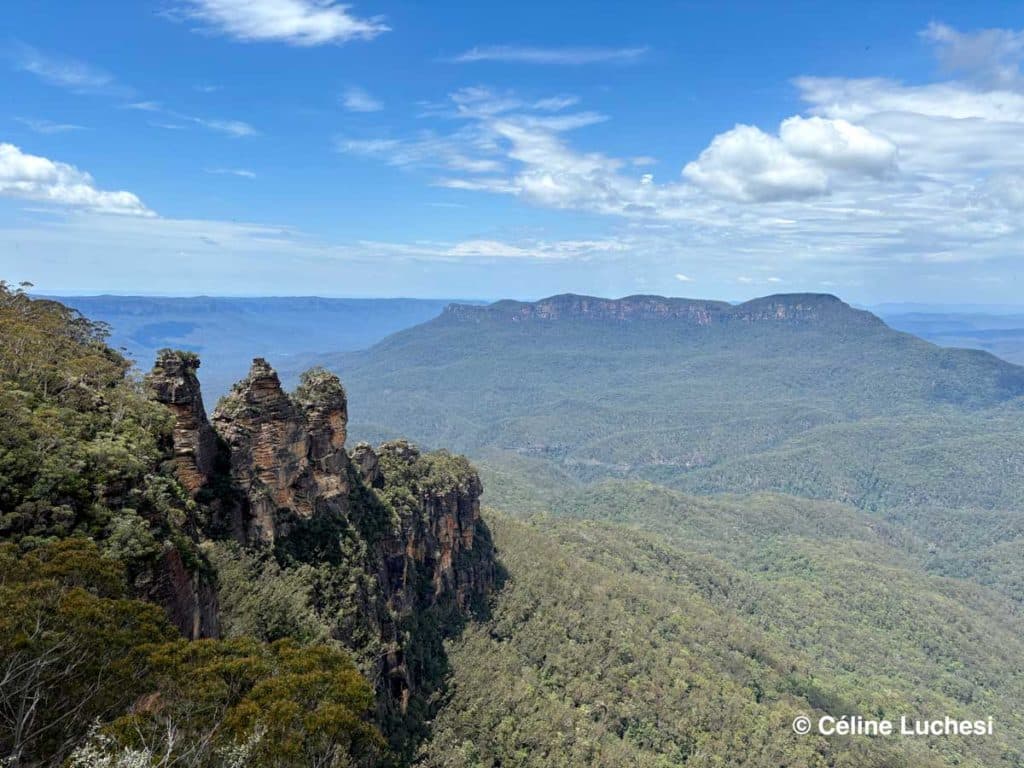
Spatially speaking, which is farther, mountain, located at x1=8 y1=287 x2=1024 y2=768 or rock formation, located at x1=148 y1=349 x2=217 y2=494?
rock formation, located at x1=148 y1=349 x2=217 y2=494

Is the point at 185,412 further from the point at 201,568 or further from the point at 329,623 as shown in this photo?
the point at 329,623

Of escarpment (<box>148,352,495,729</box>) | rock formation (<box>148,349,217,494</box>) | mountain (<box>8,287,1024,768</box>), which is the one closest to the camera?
mountain (<box>8,287,1024,768</box>)

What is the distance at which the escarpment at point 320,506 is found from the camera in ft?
95.0

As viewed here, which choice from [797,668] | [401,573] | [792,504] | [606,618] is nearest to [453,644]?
[401,573]

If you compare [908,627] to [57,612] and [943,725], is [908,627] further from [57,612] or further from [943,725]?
[57,612]

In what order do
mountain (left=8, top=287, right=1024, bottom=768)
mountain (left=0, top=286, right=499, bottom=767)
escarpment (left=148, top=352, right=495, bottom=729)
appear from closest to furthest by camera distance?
mountain (left=0, top=286, right=499, bottom=767) → mountain (left=8, top=287, right=1024, bottom=768) → escarpment (left=148, top=352, right=495, bottom=729)

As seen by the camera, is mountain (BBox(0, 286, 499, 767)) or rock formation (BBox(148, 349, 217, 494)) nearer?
mountain (BBox(0, 286, 499, 767))

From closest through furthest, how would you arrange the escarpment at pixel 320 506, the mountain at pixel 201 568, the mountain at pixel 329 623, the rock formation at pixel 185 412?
the mountain at pixel 201 568 < the mountain at pixel 329 623 < the rock formation at pixel 185 412 < the escarpment at pixel 320 506

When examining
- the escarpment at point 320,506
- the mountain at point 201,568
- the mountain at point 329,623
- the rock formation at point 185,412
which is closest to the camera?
the mountain at point 201,568

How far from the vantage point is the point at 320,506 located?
35750mm

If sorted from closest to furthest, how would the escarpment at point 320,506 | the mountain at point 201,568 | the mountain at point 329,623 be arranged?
the mountain at point 201,568 → the mountain at point 329,623 → the escarpment at point 320,506

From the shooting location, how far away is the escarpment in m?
29.0

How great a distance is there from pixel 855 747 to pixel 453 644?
35.6 m

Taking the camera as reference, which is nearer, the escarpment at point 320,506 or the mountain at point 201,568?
the mountain at point 201,568
